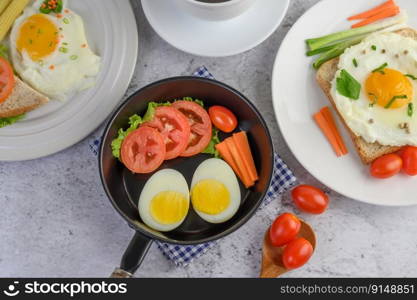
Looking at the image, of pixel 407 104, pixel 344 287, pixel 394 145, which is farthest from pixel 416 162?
pixel 344 287

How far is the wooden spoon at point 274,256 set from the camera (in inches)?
112

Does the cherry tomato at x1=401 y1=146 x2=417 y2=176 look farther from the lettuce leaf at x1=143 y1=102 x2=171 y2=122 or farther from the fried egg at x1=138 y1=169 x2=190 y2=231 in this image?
the lettuce leaf at x1=143 y1=102 x2=171 y2=122

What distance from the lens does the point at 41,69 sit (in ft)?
9.37

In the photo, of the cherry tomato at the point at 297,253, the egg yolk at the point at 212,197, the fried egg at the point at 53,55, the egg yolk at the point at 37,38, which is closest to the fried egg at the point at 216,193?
the egg yolk at the point at 212,197

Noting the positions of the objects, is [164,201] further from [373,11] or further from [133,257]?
[373,11]

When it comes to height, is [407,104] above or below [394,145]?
above

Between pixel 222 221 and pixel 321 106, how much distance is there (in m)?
0.85

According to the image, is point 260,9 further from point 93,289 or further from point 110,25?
point 93,289

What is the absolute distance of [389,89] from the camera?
2.66m

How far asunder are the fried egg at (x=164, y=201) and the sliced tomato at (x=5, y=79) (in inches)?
35.5

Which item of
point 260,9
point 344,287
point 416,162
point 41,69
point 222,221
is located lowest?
point 344,287

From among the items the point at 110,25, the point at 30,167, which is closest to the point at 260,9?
the point at 110,25

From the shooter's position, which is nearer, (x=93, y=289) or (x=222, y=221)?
(x=222, y=221)

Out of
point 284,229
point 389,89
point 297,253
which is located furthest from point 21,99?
point 389,89
